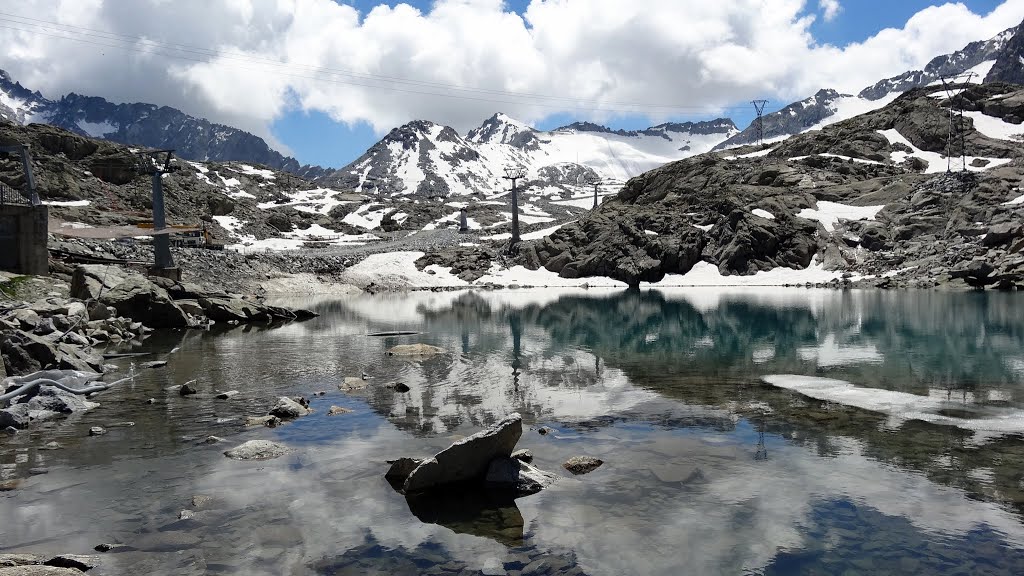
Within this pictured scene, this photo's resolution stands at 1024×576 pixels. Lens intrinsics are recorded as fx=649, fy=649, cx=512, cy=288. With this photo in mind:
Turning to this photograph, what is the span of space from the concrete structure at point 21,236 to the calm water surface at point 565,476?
21091 mm

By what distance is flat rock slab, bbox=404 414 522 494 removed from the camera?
37.0ft

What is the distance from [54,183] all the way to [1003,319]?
12384 centimetres

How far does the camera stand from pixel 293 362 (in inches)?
1053

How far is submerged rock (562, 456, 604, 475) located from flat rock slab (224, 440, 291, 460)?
19.4 ft

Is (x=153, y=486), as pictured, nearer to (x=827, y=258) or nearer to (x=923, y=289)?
(x=923, y=289)

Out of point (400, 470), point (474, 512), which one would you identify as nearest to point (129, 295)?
point (400, 470)

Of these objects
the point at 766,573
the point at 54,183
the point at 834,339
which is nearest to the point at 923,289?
the point at 834,339

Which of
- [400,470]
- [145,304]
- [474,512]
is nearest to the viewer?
[474,512]

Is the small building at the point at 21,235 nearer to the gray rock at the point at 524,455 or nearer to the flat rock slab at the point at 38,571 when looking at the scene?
the flat rock slab at the point at 38,571

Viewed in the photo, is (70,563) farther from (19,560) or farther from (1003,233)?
(1003,233)

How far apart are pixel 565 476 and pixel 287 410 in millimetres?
8257

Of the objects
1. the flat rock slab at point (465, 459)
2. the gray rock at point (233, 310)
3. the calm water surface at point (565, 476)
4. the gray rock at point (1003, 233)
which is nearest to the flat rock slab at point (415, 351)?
the calm water surface at point (565, 476)

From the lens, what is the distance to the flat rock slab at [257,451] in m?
13.1

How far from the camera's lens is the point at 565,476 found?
39.6 feet
